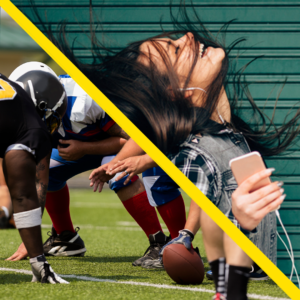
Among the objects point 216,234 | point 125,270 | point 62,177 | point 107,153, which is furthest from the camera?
point 62,177

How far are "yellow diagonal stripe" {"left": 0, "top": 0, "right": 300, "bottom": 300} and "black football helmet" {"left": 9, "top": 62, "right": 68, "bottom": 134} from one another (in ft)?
1.29

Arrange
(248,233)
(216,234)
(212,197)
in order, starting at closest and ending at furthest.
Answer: (216,234) < (248,233) < (212,197)

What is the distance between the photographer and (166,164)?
216 cm

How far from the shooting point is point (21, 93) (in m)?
2.43

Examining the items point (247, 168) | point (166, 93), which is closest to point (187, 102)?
point (166, 93)

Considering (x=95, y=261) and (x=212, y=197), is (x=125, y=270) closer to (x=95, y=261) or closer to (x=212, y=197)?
(x=95, y=261)

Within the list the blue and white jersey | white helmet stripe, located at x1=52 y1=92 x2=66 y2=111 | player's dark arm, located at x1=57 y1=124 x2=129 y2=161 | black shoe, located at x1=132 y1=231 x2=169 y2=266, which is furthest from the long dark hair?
black shoe, located at x1=132 y1=231 x2=169 y2=266

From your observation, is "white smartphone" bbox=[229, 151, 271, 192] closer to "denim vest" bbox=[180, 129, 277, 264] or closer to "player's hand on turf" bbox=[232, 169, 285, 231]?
"player's hand on turf" bbox=[232, 169, 285, 231]

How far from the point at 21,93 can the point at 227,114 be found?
1031mm

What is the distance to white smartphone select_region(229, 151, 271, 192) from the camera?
1.85m

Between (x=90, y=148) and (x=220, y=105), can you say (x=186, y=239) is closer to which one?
(x=220, y=105)

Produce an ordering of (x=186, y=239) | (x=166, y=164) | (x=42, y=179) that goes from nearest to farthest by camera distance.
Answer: (x=166, y=164) → (x=186, y=239) → (x=42, y=179)

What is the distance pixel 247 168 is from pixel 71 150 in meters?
1.81

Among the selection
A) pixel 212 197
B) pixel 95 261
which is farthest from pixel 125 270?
pixel 212 197
